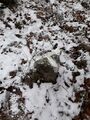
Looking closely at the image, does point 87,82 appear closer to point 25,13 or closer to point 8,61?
point 8,61

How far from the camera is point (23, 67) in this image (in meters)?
5.73

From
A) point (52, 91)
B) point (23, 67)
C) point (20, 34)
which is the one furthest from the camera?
point (20, 34)

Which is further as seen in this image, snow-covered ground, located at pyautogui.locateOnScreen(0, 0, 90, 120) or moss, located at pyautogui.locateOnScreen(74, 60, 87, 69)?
moss, located at pyautogui.locateOnScreen(74, 60, 87, 69)

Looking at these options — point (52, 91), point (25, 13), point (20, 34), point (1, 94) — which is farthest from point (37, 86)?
point (25, 13)

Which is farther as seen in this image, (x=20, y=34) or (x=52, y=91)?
(x=20, y=34)

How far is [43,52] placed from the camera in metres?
6.14

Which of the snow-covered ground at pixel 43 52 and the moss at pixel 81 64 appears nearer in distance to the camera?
the snow-covered ground at pixel 43 52

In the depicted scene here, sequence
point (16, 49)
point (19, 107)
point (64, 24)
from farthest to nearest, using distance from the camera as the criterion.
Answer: point (64, 24)
point (16, 49)
point (19, 107)

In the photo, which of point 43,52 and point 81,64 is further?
point 43,52

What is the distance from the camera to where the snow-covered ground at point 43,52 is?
5031 millimetres

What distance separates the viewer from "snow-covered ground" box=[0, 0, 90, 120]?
5.03 m

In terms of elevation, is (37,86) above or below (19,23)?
below

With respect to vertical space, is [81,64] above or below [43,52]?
below

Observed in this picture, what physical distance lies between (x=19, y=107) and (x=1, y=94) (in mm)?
521
